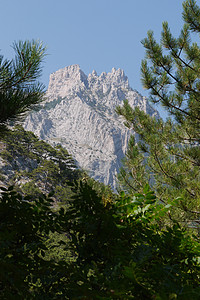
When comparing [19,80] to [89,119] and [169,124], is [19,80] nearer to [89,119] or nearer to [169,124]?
[169,124]

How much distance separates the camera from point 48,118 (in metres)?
140

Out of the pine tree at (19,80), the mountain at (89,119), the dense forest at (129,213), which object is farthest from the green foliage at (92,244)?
the mountain at (89,119)

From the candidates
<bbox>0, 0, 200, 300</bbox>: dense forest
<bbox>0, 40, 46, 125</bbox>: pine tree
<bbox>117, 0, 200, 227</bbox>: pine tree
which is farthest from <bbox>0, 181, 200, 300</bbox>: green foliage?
<bbox>117, 0, 200, 227</bbox>: pine tree

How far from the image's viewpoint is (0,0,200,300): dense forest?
86 centimetres

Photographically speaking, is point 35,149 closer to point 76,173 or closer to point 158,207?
point 76,173

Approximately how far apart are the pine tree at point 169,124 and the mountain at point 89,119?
318 ft

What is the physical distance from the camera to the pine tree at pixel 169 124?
21.2ft

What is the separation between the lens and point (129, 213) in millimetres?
1479

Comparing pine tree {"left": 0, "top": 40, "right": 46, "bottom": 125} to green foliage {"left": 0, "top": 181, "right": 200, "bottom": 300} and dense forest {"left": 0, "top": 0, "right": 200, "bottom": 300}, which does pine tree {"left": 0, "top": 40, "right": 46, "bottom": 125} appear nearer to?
dense forest {"left": 0, "top": 0, "right": 200, "bottom": 300}

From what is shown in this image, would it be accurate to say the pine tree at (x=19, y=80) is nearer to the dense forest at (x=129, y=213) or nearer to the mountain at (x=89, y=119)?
the dense forest at (x=129, y=213)

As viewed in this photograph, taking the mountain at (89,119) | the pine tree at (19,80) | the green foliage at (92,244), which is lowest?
the green foliage at (92,244)

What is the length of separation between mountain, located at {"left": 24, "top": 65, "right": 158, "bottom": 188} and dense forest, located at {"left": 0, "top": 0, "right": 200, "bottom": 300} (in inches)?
3833

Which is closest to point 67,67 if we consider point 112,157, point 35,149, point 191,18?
point 112,157

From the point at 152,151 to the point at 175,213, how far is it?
1.70 m
